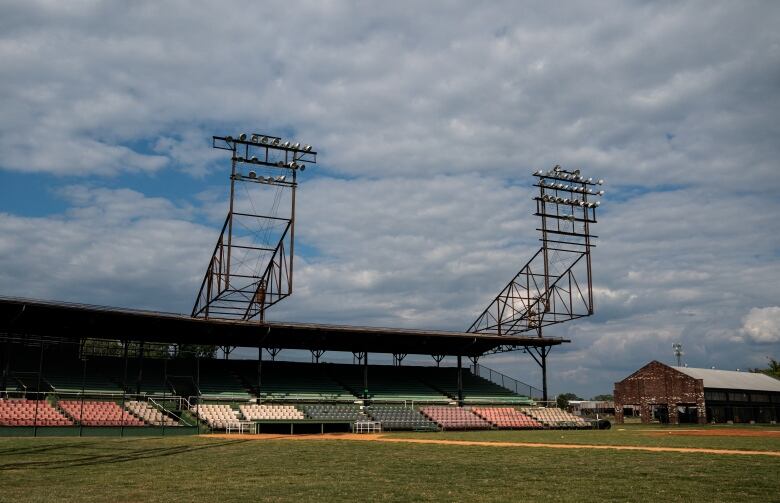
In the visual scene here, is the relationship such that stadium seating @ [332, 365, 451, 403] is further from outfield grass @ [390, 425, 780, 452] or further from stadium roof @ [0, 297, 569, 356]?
outfield grass @ [390, 425, 780, 452]

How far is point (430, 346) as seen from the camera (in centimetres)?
6066

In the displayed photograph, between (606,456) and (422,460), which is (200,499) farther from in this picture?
(606,456)

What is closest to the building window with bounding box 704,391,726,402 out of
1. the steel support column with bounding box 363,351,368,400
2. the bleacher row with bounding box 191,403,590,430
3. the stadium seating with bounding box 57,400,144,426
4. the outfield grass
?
the bleacher row with bounding box 191,403,590,430

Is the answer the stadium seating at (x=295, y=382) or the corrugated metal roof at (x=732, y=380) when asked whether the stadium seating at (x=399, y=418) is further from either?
the corrugated metal roof at (x=732, y=380)

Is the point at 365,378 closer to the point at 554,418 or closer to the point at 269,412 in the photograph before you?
the point at 269,412

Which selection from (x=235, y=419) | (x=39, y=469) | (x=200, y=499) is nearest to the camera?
(x=200, y=499)

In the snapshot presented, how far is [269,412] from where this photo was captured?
45.5 metres

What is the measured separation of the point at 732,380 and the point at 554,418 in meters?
31.5

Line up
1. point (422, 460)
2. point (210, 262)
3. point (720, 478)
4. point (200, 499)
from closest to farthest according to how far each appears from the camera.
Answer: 1. point (200, 499)
2. point (720, 478)
3. point (422, 460)
4. point (210, 262)

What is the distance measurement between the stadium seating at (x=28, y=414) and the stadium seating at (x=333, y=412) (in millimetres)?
15891

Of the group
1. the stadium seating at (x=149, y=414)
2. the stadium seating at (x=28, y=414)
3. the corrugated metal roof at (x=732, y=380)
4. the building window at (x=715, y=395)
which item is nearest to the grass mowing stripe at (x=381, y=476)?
the stadium seating at (x=28, y=414)

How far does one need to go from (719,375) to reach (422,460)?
219ft

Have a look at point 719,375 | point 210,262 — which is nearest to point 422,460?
Result: point 210,262

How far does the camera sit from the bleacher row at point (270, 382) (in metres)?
44.6
